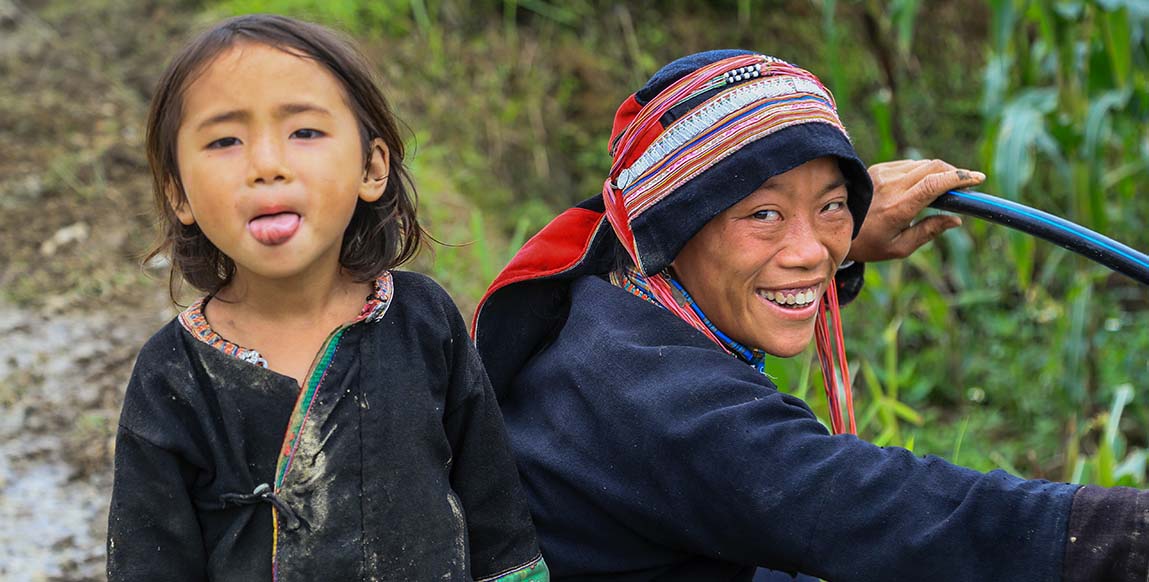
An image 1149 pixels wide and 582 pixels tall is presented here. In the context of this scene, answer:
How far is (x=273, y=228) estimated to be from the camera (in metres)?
1.42

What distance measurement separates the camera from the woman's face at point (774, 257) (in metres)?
1.80

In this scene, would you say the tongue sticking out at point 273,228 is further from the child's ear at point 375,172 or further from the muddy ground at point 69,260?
the muddy ground at point 69,260

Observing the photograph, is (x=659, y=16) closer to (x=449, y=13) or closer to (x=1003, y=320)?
(x=449, y=13)

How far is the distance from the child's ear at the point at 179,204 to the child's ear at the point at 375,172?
22 cm

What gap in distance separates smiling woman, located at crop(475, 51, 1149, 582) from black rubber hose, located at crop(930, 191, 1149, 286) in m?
0.07

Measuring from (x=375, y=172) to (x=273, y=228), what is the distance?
0.67ft

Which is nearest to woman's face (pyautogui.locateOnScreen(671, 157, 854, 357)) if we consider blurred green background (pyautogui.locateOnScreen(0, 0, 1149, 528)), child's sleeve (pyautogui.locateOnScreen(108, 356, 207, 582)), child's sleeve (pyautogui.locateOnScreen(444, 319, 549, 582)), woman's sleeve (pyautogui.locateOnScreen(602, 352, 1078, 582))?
woman's sleeve (pyautogui.locateOnScreen(602, 352, 1078, 582))

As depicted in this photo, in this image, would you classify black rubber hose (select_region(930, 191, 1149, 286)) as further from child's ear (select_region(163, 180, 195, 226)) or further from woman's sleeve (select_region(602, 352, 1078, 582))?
child's ear (select_region(163, 180, 195, 226))

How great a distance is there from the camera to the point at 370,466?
1.47 m

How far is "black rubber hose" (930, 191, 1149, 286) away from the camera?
1733mm

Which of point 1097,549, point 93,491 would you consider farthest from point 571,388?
point 93,491

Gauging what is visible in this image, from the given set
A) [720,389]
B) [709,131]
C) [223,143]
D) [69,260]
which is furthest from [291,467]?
[69,260]

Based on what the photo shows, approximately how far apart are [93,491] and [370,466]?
1.83 m

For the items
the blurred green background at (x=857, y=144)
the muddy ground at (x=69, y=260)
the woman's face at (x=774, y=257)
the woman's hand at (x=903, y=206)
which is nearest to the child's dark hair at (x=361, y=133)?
the woman's face at (x=774, y=257)
